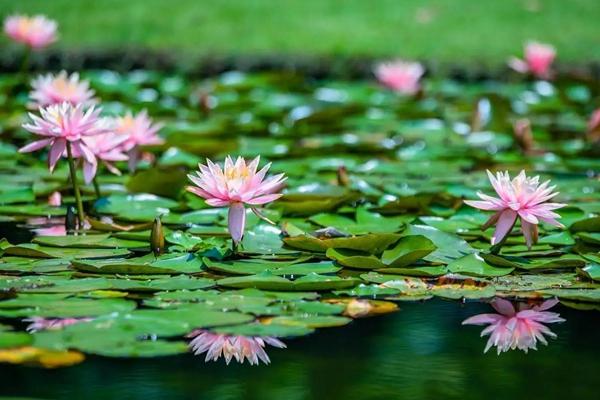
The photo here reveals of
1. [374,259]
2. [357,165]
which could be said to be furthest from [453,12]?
[374,259]

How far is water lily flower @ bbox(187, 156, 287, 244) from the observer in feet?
9.04

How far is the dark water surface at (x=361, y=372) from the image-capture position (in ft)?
6.71

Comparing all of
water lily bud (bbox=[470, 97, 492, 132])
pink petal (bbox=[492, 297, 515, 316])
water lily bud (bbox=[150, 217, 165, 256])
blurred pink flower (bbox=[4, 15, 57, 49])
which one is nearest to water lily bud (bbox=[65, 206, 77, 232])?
water lily bud (bbox=[150, 217, 165, 256])

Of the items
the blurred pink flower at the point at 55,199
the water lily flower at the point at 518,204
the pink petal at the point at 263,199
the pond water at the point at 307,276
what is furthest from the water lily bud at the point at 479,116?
the pink petal at the point at 263,199

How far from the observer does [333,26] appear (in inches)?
320

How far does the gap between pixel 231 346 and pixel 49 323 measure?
0.40 meters

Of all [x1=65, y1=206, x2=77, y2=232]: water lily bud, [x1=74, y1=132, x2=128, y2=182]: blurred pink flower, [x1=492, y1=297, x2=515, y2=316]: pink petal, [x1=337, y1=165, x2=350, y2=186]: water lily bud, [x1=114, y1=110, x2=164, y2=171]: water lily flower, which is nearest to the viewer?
[x1=492, y1=297, x2=515, y2=316]: pink petal

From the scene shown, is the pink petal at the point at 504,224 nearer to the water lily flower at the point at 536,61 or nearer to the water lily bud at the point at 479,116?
the water lily bud at the point at 479,116

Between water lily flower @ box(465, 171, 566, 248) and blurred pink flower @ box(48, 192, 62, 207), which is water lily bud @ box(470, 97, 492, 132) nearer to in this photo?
blurred pink flower @ box(48, 192, 62, 207)

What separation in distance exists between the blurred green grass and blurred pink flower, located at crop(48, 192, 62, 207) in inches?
144

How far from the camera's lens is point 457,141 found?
16.7ft

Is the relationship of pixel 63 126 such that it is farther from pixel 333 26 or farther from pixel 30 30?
pixel 333 26

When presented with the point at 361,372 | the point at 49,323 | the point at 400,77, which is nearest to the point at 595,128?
the point at 400,77

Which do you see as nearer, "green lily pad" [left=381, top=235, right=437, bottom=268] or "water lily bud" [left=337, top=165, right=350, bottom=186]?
"green lily pad" [left=381, top=235, right=437, bottom=268]
